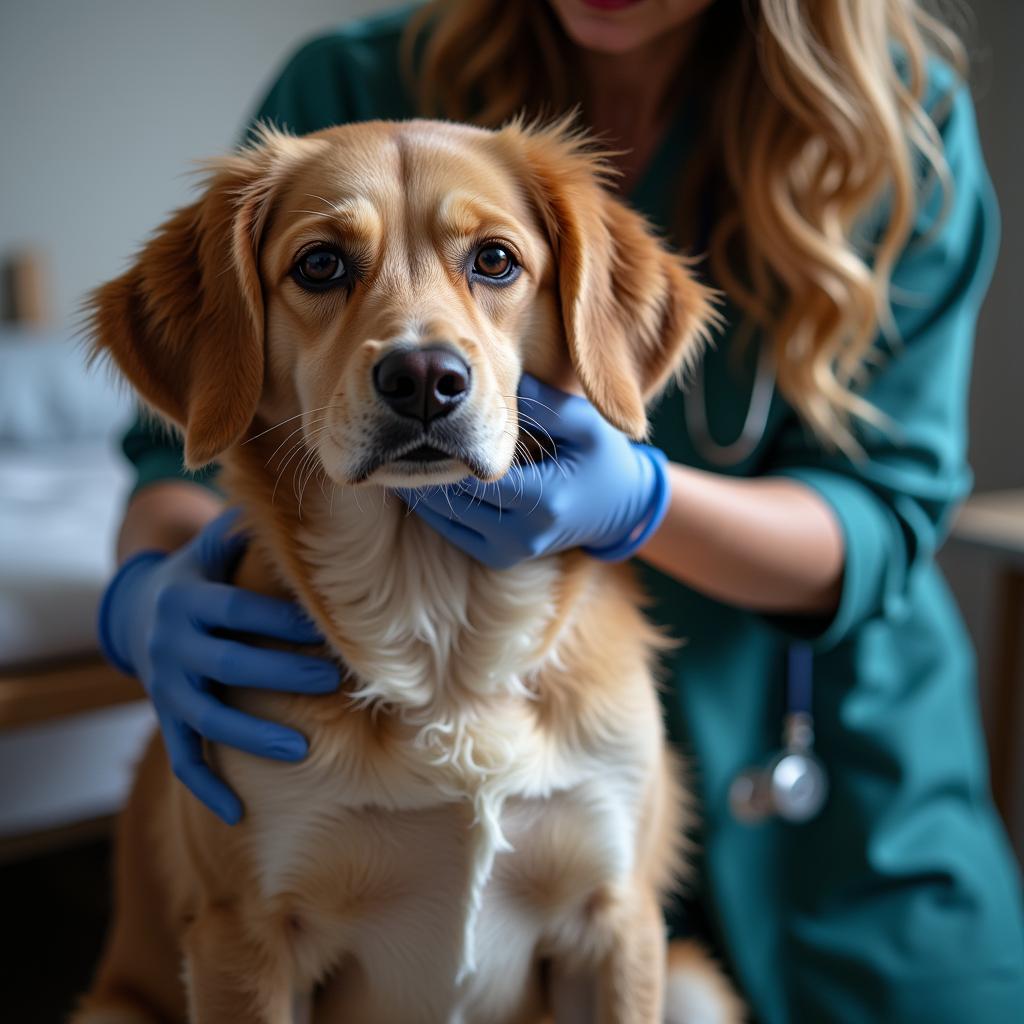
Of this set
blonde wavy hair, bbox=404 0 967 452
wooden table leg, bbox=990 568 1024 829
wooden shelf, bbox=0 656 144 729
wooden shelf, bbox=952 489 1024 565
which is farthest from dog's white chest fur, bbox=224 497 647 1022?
wooden table leg, bbox=990 568 1024 829

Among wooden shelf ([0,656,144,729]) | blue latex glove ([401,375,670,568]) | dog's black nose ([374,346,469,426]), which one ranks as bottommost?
wooden shelf ([0,656,144,729])

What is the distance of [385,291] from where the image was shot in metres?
0.80

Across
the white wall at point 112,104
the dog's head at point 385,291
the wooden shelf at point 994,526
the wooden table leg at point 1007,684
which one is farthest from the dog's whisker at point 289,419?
the white wall at point 112,104

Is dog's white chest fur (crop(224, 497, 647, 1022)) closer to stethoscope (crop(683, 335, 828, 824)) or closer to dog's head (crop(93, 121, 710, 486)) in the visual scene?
dog's head (crop(93, 121, 710, 486))

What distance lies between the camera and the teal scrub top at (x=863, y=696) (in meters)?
1.15

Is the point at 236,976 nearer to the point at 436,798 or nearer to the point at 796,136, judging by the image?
the point at 436,798

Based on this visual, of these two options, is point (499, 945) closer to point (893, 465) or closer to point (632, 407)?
point (632, 407)

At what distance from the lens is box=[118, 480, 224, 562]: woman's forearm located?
3.71 ft

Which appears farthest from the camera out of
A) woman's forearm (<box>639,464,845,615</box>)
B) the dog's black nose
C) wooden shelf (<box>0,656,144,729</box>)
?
wooden shelf (<box>0,656,144,729</box>)

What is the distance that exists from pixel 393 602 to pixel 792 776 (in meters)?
0.55

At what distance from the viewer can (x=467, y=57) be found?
3.98 feet

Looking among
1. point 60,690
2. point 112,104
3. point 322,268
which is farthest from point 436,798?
point 112,104

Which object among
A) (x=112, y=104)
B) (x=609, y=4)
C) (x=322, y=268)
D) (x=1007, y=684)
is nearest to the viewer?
(x=322, y=268)

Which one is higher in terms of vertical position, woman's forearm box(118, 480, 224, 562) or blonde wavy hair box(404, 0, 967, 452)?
blonde wavy hair box(404, 0, 967, 452)
